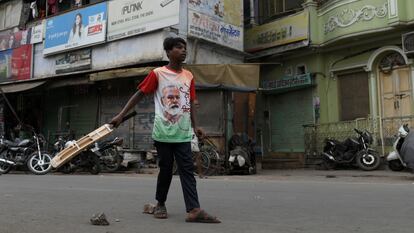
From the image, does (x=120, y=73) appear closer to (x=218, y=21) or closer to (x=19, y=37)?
(x=218, y=21)

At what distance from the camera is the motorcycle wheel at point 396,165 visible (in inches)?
513

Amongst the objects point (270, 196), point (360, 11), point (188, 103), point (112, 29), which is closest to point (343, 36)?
point (360, 11)

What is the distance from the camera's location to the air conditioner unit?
14828 mm

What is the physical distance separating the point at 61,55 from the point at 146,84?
15.4 meters

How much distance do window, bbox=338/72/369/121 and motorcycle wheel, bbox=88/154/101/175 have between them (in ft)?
26.4

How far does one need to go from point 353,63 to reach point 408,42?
2.22 meters

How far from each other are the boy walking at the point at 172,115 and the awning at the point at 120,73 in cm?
1096

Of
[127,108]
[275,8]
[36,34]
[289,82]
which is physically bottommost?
[127,108]

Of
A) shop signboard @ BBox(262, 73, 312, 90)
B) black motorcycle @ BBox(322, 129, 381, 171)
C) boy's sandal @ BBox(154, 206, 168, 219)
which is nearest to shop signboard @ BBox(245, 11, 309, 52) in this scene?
shop signboard @ BBox(262, 73, 312, 90)

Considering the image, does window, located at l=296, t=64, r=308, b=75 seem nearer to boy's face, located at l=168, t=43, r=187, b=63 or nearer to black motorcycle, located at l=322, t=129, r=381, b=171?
black motorcycle, located at l=322, t=129, r=381, b=171

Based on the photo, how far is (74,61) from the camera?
1927cm

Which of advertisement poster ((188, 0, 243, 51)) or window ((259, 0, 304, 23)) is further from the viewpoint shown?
window ((259, 0, 304, 23))

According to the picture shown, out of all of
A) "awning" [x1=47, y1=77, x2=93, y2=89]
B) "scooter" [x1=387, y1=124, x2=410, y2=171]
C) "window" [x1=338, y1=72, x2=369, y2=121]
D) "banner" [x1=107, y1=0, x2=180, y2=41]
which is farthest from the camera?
"awning" [x1=47, y1=77, x2=93, y2=89]

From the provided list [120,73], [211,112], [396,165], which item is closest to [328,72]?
[211,112]
